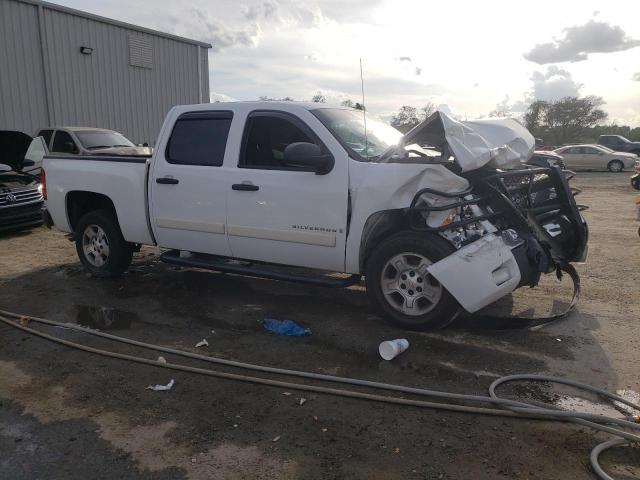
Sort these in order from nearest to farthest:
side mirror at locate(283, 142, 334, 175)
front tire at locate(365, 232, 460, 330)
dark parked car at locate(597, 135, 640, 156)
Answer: front tire at locate(365, 232, 460, 330) < side mirror at locate(283, 142, 334, 175) < dark parked car at locate(597, 135, 640, 156)

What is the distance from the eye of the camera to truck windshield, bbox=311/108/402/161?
489 cm

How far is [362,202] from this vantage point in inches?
182

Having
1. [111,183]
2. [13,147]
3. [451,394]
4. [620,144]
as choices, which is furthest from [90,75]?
[620,144]

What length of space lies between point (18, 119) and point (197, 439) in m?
15.8

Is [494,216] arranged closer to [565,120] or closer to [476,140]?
[476,140]

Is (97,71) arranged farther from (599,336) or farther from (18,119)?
(599,336)

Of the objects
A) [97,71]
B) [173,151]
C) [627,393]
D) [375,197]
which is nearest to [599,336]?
[627,393]

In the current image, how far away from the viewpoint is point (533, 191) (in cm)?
507

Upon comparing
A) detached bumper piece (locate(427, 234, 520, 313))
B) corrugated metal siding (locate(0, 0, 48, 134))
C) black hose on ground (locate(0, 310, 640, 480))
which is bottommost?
black hose on ground (locate(0, 310, 640, 480))

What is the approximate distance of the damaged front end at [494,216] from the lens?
4.23 m

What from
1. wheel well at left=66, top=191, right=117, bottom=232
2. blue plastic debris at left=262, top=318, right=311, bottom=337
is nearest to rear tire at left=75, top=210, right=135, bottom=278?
wheel well at left=66, top=191, right=117, bottom=232

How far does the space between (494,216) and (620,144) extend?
3154cm

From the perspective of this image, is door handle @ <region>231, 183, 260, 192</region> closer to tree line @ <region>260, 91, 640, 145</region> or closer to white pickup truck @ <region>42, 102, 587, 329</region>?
white pickup truck @ <region>42, 102, 587, 329</region>

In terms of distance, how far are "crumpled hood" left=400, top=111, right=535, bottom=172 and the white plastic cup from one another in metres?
1.45
